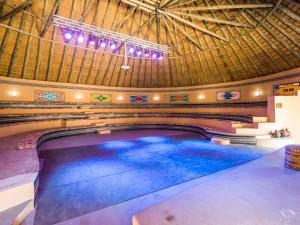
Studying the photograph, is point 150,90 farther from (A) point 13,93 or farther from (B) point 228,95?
(A) point 13,93

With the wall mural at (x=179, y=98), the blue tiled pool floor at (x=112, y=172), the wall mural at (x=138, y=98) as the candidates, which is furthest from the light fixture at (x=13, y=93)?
the wall mural at (x=179, y=98)

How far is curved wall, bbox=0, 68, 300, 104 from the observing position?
9655 mm

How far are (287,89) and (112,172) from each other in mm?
10369

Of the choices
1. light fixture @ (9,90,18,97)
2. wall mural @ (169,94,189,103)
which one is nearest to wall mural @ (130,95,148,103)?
wall mural @ (169,94,189,103)

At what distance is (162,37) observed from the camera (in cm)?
1148

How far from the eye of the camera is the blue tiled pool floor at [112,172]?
315 cm

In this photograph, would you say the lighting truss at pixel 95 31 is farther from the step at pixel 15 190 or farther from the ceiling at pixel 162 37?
the step at pixel 15 190

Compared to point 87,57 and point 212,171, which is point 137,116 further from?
point 212,171

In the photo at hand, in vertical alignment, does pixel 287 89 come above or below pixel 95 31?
below

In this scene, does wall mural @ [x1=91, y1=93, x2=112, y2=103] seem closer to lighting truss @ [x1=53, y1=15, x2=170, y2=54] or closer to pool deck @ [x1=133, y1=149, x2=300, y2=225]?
lighting truss @ [x1=53, y1=15, x2=170, y2=54]

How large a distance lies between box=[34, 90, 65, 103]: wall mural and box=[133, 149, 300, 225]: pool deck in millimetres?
12044

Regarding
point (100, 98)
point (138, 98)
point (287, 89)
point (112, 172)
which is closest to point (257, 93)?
point (287, 89)

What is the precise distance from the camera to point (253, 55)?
10.0 meters

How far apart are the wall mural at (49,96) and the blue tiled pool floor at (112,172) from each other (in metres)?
6.04
